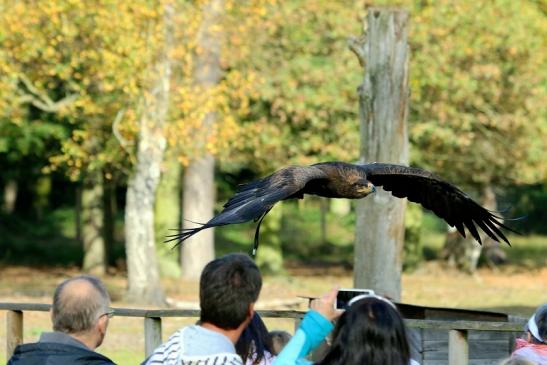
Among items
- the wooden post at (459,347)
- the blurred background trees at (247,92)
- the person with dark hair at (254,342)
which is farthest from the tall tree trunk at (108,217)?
the person with dark hair at (254,342)

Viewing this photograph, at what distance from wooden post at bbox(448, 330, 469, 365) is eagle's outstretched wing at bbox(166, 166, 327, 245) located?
5.44ft

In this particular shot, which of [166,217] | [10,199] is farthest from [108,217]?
[10,199]

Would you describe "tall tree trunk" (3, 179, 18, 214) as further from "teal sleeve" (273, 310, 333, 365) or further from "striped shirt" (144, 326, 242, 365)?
"teal sleeve" (273, 310, 333, 365)

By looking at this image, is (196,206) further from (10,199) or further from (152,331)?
(10,199)

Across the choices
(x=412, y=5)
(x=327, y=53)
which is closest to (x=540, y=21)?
(x=412, y=5)

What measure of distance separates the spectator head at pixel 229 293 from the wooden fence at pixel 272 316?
2087 millimetres

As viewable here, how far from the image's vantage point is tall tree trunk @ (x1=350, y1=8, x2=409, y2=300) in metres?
12.2

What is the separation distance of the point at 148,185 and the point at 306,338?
16863 millimetres

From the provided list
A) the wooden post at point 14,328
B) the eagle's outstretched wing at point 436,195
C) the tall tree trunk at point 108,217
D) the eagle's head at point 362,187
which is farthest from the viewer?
the tall tree trunk at point 108,217

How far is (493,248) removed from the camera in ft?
114

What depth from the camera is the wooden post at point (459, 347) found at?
6.70m

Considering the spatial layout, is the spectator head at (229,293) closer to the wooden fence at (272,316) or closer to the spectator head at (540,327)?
the spectator head at (540,327)

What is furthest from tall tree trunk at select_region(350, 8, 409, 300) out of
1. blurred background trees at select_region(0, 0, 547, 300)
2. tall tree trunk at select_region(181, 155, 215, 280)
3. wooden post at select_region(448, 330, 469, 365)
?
tall tree trunk at select_region(181, 155, 215, 280)

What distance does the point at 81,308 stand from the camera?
163 inches
